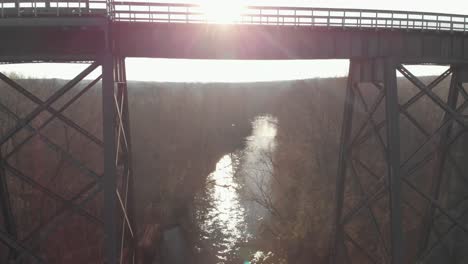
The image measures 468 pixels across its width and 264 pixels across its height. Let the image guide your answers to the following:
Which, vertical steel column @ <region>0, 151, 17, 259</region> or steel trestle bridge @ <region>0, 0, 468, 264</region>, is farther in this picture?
vertical steel column @ <region>0, 151, 17, 259</region>

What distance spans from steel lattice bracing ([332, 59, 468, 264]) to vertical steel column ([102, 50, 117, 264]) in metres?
6.21

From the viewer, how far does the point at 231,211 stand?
22.0 metres

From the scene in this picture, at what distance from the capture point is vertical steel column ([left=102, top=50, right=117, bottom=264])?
7344 millimetres

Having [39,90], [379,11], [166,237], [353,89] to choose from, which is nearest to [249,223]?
[166,237]

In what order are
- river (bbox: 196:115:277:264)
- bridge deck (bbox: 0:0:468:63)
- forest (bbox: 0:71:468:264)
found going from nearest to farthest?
bridge deck (bbox: 0:0:468:63), forest (bbox: 0:71:468:264), river (bbox: 196:115:277:264)

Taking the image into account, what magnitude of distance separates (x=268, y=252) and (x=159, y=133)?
1948cm

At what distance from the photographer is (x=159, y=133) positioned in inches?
1304

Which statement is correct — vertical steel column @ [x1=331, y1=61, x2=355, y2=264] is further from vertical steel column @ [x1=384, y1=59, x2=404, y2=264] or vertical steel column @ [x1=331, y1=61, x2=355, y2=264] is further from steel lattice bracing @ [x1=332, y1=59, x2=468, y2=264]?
vertical steel column @ [x1=384, y1=59, x2=404, y2=264]

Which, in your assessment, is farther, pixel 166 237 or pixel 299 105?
pixel 299 105

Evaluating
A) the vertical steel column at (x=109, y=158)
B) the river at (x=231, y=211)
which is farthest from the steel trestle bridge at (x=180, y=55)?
the river at (x=231, y=211)

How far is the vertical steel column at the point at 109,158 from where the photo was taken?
734 cm

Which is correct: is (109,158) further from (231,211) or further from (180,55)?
(231,211)

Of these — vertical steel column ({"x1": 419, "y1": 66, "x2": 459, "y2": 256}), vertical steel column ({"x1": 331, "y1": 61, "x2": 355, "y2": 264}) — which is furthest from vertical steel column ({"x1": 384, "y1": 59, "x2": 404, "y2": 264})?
vertical steel column ({"x1": 419, "y1": 66, "x2": 459, "y2": 256})

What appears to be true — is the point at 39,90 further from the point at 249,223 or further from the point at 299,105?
the point at 299,105
